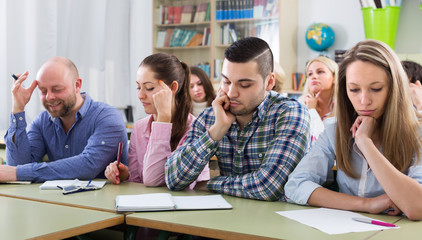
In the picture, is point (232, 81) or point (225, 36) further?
point (225, 36)

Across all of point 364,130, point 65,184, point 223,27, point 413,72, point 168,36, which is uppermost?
point 223,27

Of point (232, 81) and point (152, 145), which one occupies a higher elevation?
point (232, 81)

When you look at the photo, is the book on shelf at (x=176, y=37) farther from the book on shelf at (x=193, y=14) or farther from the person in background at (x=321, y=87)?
the person in background at (x=321, y=87)

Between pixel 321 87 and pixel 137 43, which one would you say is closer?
pixel 321 87

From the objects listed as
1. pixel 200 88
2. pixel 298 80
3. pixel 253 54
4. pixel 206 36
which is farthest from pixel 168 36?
pixel 253 54

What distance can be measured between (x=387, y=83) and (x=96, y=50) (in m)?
4.18

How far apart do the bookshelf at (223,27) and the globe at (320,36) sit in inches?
11.6

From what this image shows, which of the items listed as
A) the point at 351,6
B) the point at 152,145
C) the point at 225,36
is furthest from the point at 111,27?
the point at 152,145

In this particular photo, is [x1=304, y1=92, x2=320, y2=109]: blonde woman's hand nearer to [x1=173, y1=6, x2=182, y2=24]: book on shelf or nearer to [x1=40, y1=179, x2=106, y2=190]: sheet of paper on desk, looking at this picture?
[x1=40, y1=179, x2=106, y2=190]: sheet of paper on desk

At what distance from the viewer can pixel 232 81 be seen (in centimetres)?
197

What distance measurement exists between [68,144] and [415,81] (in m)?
1.87

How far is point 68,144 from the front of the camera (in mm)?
2549

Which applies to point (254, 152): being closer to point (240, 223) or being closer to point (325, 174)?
point (325, 174)

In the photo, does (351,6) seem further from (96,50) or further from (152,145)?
(152,145)
